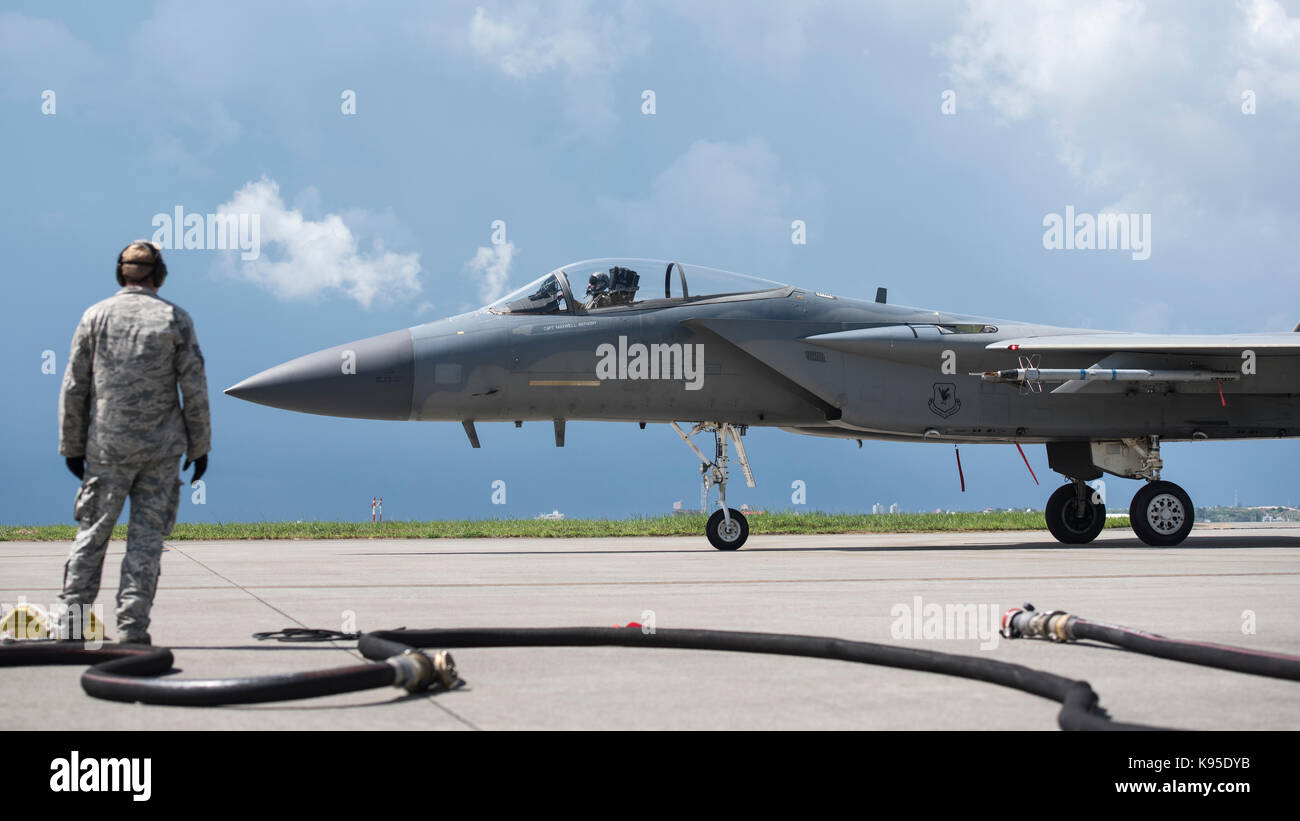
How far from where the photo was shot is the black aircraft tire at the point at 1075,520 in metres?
16.1

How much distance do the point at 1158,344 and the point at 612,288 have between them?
7134 mm

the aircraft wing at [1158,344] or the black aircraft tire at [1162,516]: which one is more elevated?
the aircraft wing at [1158,344]

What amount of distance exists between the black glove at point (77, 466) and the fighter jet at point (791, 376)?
24.2 ft

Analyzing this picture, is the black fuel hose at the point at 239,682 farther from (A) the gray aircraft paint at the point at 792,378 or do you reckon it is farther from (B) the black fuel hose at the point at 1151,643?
(A) the gray aircraft paint at the point at 792,378

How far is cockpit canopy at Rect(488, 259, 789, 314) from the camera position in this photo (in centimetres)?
1351

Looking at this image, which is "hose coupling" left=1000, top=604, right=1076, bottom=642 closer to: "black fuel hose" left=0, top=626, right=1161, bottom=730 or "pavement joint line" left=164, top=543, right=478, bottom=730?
"black fuel hose" left=0, top=626, right=1161, bottom=730

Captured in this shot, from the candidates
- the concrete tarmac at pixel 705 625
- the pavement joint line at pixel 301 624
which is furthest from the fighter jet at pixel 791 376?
the pavement joint line at pixel 301 624

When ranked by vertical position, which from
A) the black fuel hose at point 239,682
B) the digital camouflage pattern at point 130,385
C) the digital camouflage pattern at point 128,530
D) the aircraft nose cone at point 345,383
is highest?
the aircraft nose cone at point 345,383

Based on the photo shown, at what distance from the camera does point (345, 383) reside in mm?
12547

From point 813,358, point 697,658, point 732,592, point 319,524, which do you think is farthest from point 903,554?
point 319,524

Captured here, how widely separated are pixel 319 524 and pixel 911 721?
1914 centimetres

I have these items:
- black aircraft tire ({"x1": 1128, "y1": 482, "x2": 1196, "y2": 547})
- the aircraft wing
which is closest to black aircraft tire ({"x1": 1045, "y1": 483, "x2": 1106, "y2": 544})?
black aircraft tire ({"x1": 1128, "y1": 482, "x2": 1196, "y2": 547})

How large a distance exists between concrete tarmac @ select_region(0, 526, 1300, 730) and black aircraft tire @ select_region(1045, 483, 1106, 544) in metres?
3.29

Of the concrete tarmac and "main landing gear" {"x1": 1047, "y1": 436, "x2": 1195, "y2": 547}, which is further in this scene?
"main landing gear" {"x1": 1047, "y1": 436, "x2": 1195, "y2": 547}
